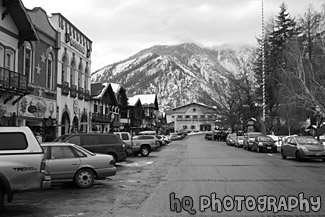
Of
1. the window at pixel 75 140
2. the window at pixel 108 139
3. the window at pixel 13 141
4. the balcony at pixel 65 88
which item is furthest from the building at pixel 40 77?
the window at pixel 13 141

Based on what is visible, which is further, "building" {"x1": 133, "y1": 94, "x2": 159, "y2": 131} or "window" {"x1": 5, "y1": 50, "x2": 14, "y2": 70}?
"building" {"x1": 133, "y1": 94, "x2": 159, "y2": 131}

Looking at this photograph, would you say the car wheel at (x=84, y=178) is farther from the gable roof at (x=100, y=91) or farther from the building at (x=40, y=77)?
the gable roof at (x=100, y=91)

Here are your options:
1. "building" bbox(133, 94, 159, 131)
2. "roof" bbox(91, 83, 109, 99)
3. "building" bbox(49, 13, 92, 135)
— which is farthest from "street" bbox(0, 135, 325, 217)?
"building" bbox(133, 94, 159, 131)

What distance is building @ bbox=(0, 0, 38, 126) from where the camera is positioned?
→ 2195 cm

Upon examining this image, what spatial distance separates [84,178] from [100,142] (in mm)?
6243

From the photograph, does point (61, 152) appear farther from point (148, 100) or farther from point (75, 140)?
point (148, 100)

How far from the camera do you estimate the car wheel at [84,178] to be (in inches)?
502

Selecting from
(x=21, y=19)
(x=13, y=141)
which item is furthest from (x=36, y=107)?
(x=13, y=141)

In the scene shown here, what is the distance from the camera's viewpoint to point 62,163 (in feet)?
41.4

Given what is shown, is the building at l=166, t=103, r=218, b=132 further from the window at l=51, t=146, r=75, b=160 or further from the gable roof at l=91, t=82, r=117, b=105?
the window at l=51, t=146, r=75, b=160

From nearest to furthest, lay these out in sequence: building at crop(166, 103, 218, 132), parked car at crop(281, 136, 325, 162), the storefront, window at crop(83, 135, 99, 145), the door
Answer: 1. the door
2. window at crop(83, 135, 99, 145)
3. parked car at crop(281, 136, 325, 162)
4. the storefront
5. building at crop(166, 103, 218, 132)

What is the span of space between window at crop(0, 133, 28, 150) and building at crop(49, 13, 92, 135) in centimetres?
2316

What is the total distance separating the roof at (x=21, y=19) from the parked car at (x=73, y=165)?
12.9 meters

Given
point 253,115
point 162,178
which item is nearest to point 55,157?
point 162,178
